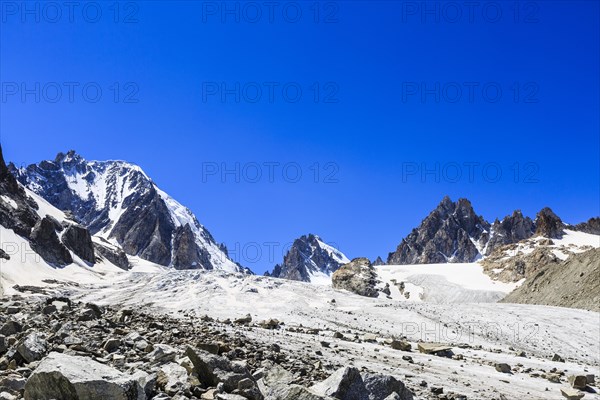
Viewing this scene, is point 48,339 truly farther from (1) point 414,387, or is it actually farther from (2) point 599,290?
(2) point 599,290

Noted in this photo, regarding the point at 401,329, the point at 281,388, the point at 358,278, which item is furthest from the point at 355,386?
the point at 358,278

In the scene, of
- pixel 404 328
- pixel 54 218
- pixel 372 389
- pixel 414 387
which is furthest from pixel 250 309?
pixel 54 218

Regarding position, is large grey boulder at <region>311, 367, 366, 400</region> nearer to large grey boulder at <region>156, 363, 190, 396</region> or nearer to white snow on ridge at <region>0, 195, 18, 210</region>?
large grey boulder at <region>156, 363, 190, 396</region>

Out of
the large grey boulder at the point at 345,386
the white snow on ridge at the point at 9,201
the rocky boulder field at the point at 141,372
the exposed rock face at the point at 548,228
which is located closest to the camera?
the rocky boulder field at the point at 141,372

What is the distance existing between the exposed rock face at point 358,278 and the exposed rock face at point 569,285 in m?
40.2

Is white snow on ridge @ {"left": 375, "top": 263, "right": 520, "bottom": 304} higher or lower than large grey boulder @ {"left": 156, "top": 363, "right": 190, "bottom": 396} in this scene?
higher

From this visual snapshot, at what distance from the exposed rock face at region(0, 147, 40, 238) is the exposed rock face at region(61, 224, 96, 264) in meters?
12.8

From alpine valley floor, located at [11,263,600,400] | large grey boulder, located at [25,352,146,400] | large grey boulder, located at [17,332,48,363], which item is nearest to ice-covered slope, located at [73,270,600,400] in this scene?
alpine valley floor, located at [11,263,600,400]

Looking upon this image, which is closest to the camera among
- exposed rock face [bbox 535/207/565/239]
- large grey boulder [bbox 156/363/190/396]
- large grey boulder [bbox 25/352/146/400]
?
large grey boulder [bbox 25/352/146/400]

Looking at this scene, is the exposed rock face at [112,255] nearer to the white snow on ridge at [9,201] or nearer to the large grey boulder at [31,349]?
the white snow on ridge at [9,201]

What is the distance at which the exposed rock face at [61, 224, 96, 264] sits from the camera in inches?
5832

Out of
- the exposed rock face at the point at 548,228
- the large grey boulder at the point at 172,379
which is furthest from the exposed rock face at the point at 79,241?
the exposed rock face at the point at 548,228

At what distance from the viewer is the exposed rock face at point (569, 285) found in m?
70.6

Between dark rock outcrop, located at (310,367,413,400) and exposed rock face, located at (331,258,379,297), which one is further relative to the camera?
exposed rock face, located at (331,258,379,297)
